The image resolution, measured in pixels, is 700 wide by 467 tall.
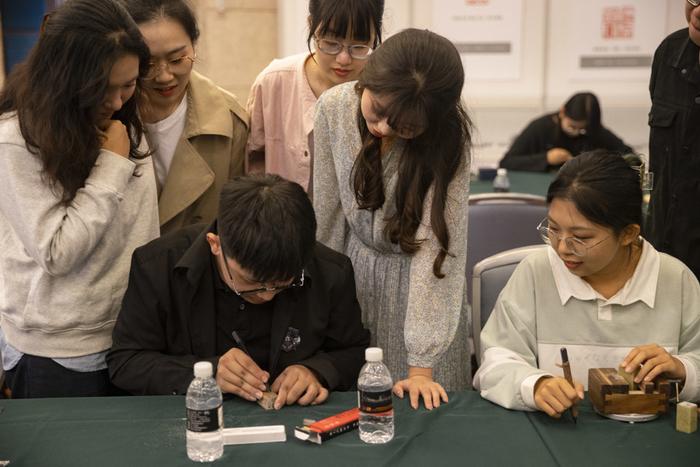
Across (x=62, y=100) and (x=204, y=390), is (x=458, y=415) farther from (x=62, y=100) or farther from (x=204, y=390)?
(x=62, y=100)

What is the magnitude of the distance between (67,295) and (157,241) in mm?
A: 239

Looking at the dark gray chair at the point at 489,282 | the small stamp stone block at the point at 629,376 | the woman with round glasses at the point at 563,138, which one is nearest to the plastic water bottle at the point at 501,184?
the woman with round glasses at the point at 563,138

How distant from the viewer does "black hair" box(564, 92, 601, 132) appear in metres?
5.15

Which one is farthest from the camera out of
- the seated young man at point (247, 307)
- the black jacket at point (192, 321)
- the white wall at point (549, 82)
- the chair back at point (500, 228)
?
the white wall at point (549, 82)

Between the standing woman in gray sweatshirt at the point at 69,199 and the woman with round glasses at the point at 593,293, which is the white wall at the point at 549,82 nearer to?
the woman with round glasses at the point at 593,293

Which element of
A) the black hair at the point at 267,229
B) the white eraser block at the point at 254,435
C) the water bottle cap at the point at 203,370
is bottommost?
the white eraser block at the point at 254,435

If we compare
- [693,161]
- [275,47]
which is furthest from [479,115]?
[693,161]

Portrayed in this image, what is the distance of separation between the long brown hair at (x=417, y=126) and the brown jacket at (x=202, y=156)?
48cm

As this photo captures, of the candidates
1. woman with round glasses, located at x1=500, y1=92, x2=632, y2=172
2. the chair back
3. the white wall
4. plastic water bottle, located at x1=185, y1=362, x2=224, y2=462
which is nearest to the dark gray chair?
the chair back

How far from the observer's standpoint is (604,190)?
1.92 metres

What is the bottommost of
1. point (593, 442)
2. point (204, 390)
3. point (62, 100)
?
point (593, 442)

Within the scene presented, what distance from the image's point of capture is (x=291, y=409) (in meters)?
1.77

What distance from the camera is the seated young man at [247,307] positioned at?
177 centimetres

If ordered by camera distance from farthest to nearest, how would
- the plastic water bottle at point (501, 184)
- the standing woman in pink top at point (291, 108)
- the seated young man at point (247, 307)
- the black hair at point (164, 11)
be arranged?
the plastic water bottle at point (501, 184)
the standing woman in pink top at point (291, 108)
the black hair at point (164, 11)
the seated young man at point (247, 307)
